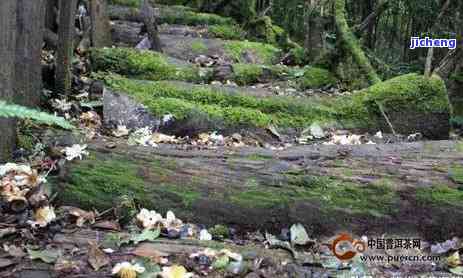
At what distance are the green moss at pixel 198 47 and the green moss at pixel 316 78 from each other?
2.14 m

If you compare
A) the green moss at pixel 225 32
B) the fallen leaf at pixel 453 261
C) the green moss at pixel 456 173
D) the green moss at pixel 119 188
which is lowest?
the fallen leaf at pixel 453 261

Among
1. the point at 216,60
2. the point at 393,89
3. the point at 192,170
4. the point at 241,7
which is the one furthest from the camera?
the point at 241,7

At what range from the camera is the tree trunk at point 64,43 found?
531 cm

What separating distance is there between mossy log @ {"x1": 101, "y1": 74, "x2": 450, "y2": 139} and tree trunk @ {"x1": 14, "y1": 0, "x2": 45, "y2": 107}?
4.02 ft

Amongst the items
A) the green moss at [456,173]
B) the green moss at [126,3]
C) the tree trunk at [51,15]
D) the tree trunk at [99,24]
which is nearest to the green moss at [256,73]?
the tree trunk at [99,24]

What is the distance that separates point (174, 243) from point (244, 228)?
23.6 inches

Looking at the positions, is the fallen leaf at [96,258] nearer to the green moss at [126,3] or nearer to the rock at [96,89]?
the rock at [96,89]

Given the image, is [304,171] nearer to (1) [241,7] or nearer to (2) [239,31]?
(2) [239,31]

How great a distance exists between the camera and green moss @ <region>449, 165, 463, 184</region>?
3.81 metres

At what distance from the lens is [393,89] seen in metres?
6.34

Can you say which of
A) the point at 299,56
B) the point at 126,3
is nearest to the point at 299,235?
the point at 299,56

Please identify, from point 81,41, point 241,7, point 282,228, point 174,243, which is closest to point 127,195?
point 174,243

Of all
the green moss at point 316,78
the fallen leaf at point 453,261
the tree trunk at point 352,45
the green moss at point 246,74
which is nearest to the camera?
the fallen leaf at point 453,261
